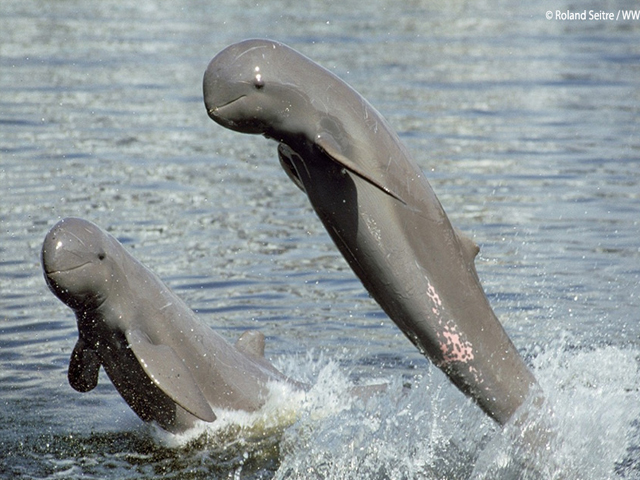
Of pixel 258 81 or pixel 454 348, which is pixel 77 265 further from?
pixel 454 348

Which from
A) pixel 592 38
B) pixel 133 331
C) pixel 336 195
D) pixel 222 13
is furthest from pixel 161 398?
pixel 222 13

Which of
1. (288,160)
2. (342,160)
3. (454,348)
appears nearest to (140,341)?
(288,160)

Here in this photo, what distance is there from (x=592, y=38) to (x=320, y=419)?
2289 cm

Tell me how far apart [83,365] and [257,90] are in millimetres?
3007

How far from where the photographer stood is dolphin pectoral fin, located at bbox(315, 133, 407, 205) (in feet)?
22.3

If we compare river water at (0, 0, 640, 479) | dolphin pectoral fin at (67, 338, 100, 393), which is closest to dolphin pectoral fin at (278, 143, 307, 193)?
river water at (0, 0, 640, 479)

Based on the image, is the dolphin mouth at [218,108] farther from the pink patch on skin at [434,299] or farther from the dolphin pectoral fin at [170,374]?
the dolphin pectoral fin at [170,374]

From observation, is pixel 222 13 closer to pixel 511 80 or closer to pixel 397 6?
pixel 397 6

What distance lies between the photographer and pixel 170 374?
8.45m

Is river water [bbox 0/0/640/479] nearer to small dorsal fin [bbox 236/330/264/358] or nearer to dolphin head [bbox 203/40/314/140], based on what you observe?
small dorsal fin [bbox 236/330/264/358]

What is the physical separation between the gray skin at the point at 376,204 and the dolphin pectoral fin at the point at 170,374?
1.68 meters

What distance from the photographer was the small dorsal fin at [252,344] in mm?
9656

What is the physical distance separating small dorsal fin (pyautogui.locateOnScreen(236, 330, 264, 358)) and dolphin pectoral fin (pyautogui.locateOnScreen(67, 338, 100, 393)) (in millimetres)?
A: 1291

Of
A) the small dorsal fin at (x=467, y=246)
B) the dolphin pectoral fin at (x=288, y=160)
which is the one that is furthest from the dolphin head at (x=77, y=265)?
the small dorsal fin at (x=467, y=246)
